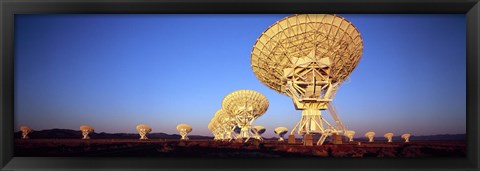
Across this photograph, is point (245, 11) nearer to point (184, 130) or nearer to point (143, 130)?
point (184, 130)

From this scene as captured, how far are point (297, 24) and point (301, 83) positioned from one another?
9.97 feet

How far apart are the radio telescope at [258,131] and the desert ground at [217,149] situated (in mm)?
744

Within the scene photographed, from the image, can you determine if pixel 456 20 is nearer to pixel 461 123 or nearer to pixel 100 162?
→ pixel 461 123

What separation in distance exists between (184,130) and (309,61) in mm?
5807

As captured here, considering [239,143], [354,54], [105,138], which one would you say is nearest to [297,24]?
[354,54]

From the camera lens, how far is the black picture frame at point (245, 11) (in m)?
14.3

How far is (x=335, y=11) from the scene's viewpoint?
1443 centimetres

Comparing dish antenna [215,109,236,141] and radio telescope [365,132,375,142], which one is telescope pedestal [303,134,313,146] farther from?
dish antenna [215,109,236,141]

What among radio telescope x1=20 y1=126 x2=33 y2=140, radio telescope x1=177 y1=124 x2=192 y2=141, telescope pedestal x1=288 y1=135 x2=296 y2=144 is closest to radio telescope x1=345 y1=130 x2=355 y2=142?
telescope pedestal x1=288 y1=135 x2=296 y2=144

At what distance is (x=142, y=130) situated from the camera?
16.8 meters

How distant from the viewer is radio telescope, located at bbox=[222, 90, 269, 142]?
1920 centimetres

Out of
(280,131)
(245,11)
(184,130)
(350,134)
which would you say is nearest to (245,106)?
(280,131)

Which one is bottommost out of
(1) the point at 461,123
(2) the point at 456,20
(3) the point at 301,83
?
(1) the point at 461,123

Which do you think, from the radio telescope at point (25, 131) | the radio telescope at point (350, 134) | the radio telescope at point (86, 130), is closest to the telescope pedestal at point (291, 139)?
the radio telescope at point (350, 134)
